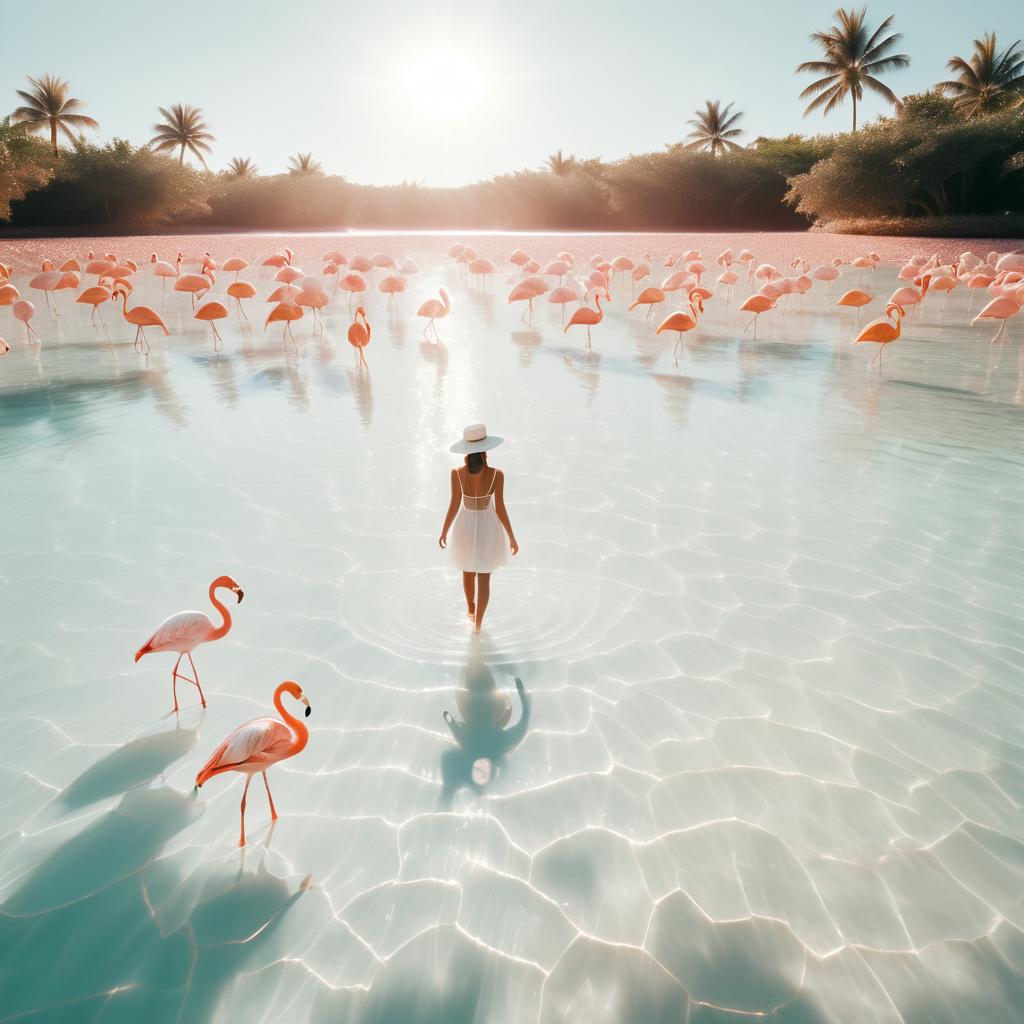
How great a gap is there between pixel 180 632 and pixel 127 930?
1408 mm

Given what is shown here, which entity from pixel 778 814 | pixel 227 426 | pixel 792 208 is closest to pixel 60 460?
pixel 227 426

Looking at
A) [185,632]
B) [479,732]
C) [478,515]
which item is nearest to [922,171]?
[478,515]

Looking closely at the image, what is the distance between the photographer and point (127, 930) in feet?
9.95

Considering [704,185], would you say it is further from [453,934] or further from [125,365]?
[453,934]

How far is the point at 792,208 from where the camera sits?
159 feet

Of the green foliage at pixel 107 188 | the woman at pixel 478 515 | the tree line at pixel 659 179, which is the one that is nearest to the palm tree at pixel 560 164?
the tree line at pixel 659 179

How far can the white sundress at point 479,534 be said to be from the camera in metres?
4.64

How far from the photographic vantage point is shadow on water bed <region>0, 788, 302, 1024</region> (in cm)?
279

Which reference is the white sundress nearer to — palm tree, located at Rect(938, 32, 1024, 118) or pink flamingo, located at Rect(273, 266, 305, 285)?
pink flamingo, located at Rect(273, 266, 305, 285)

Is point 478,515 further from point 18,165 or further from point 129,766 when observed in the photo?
point 18,165

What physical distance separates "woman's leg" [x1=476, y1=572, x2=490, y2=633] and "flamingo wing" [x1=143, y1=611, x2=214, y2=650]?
5.63 ft

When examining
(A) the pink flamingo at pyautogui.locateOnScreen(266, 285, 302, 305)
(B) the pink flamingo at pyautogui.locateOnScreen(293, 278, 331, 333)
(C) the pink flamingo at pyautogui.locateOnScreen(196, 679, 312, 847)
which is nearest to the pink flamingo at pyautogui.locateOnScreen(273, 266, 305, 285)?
(A) the pink flamingo at pyautogui.locateOnScreen(266, 285, 302, 305)

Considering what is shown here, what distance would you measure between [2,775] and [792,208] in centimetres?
5417

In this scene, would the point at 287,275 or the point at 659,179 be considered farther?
the point at 659,179
